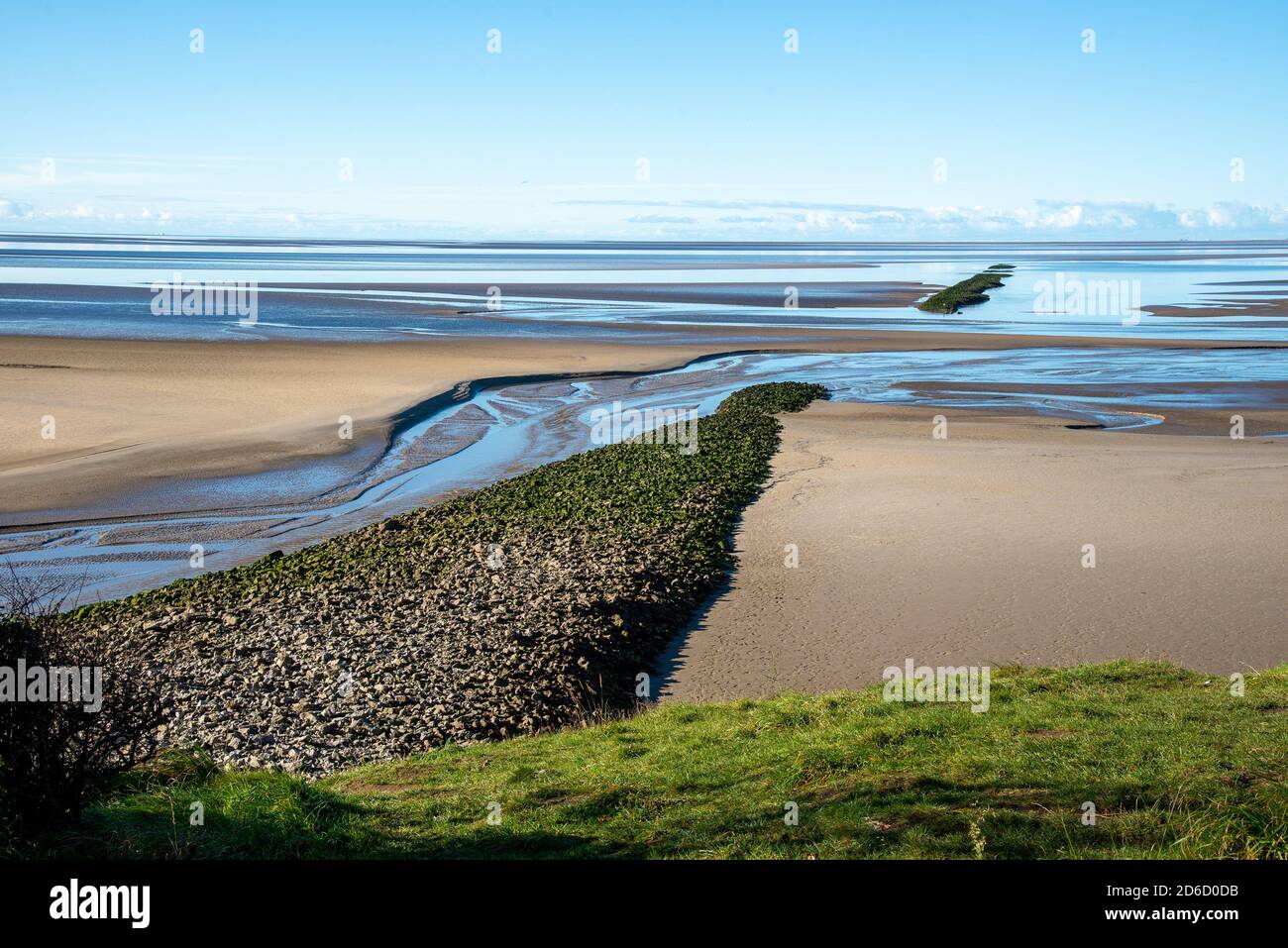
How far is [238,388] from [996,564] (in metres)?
29.2

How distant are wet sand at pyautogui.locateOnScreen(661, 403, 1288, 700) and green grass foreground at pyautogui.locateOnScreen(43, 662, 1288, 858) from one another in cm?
306

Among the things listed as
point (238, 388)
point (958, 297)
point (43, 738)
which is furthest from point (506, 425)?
point (958, 297)

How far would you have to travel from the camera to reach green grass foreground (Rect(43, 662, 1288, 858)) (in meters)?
7.34

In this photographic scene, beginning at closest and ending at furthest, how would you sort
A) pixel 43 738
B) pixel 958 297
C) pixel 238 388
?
pixel 43 738 → pixel 238 388 → pixel 958 297

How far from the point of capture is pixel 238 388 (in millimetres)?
40094

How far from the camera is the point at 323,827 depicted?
318 inches

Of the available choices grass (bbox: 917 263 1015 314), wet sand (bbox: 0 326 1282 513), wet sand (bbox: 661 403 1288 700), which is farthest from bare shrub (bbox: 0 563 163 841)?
grass (bbox: 917 263 1015 314)

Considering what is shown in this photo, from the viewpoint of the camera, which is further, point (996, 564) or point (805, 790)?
point (996, 564)

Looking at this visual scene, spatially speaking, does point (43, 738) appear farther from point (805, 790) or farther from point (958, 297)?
point (958, 297)

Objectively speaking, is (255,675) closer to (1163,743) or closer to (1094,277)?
(1163,743)

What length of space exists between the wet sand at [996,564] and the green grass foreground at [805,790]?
10.0 ft

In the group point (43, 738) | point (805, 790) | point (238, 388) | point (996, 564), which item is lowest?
point (805, 790)

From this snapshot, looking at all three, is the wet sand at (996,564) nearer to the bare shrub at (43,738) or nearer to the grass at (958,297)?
the bare shrub at (43,738)
